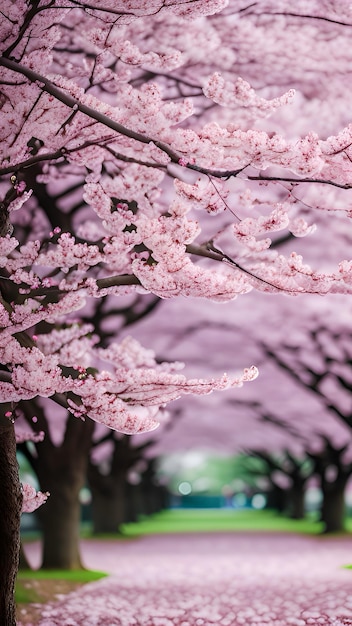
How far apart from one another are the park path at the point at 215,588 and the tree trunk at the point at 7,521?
2226mm

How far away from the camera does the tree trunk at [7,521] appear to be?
7328 millimetres

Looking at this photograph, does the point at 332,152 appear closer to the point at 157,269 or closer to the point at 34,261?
the point at 157,269

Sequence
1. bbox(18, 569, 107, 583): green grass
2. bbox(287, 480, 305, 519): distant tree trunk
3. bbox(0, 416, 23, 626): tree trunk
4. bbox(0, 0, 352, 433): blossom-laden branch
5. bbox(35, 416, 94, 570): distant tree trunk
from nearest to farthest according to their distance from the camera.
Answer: bbox(0, 0, 352, 433): blossom-laden branch < bbox(0, 416, 23, 626): tree trunk < bbox(18, 569, 107, 583): green grass < bbox(35, 416, 94, 570): distant tree trunk < bbox(287, 480, 305, 519): distant tree trunk

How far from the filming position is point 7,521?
24.1 feet

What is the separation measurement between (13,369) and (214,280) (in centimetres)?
201

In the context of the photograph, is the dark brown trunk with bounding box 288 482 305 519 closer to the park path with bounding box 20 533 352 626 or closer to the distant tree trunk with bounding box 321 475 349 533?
the distant tree trunk with bounding box 321 475 349 533

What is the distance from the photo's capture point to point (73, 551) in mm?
15312

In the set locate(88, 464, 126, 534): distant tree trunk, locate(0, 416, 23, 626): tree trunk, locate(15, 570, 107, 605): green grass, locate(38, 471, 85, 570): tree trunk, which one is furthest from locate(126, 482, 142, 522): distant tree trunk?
locate(0, 416, 23, 626): tree trunk

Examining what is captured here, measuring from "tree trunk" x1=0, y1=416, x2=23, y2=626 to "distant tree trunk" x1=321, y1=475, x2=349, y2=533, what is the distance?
21046 mm

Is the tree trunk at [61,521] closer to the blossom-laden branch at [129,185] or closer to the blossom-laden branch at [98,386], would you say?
the blossom-laden branch at [98,386]

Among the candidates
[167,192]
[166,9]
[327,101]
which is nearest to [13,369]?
[166,9]

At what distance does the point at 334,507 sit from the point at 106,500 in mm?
8372

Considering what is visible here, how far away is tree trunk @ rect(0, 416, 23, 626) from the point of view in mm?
7328

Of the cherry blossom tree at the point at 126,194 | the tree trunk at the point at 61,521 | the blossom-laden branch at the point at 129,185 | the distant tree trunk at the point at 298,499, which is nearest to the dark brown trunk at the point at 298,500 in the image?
the distant tree trunk at the point at 298,499
